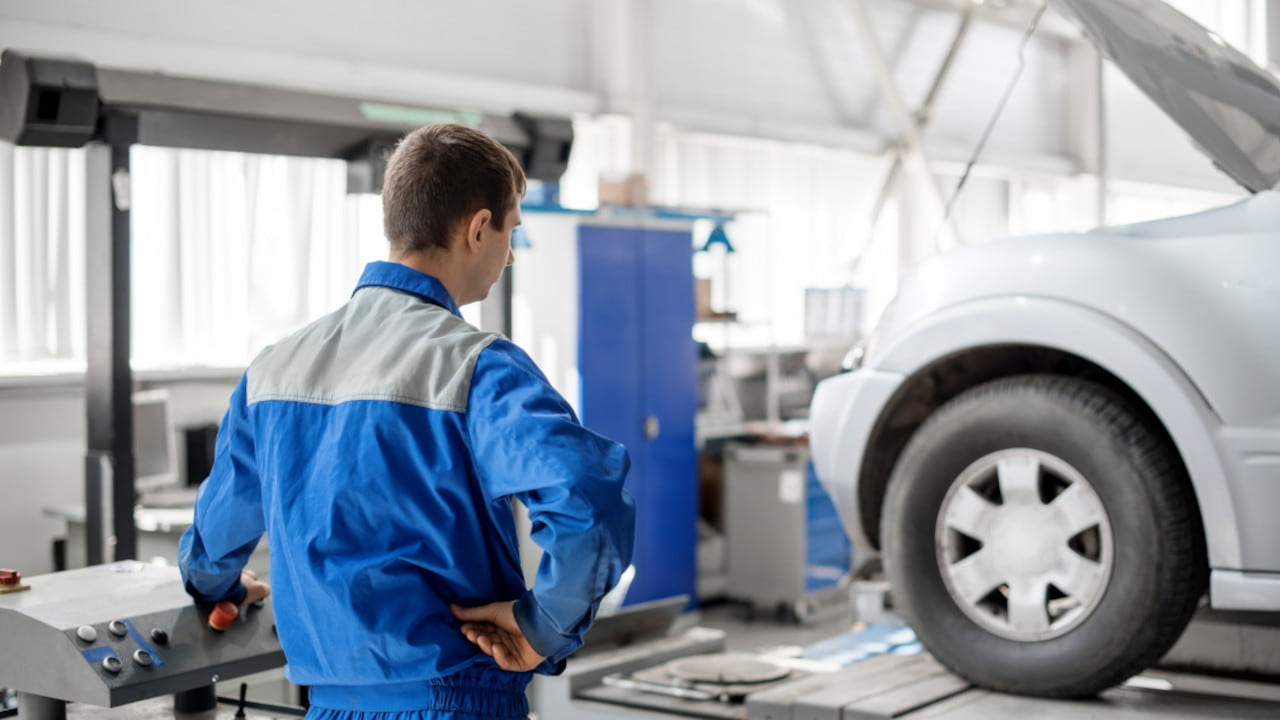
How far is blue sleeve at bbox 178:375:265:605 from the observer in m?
1.80

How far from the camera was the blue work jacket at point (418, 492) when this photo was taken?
1508 millimetres

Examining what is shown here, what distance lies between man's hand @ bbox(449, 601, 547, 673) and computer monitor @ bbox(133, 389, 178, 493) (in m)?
4.70

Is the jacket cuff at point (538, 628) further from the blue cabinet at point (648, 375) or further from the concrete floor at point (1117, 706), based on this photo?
the blue cabinet at point (648, 375)

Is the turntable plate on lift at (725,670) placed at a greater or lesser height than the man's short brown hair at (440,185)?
lesser

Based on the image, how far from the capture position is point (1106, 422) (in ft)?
8.54

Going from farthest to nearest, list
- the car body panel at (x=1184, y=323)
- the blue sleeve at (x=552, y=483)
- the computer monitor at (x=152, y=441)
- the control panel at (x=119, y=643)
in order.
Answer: the computer monitor at (x=152, y=441)
the car body panel at (x=1184, y=323)
the control panel at (x=119, y=643)
the blue sleeve at (x=552, y=483)

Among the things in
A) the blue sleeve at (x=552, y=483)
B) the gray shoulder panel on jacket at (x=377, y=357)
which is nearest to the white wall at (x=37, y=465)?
the gray shoulder panel on jacket at (x=377, y=357)

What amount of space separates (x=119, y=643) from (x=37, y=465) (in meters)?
4.92

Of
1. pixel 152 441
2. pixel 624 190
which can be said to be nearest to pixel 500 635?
pixel 152 441

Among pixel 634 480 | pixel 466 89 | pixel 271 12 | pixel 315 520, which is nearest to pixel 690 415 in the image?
pixel 634 480

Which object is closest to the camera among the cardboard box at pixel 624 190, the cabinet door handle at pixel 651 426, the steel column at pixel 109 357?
the steel column at pixel 109 357

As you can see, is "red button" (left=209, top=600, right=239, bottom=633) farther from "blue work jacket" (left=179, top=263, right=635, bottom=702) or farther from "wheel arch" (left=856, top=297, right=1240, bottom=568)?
"wheel arch" (left=856, top=297, right=1240, bottom=568)

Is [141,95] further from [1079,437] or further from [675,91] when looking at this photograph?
[675,91]

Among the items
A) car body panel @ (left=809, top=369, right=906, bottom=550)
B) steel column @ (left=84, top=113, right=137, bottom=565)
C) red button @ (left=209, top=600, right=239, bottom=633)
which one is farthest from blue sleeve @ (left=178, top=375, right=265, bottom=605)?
steel column @ (left=84, top=113, right=137, bottom=565)
